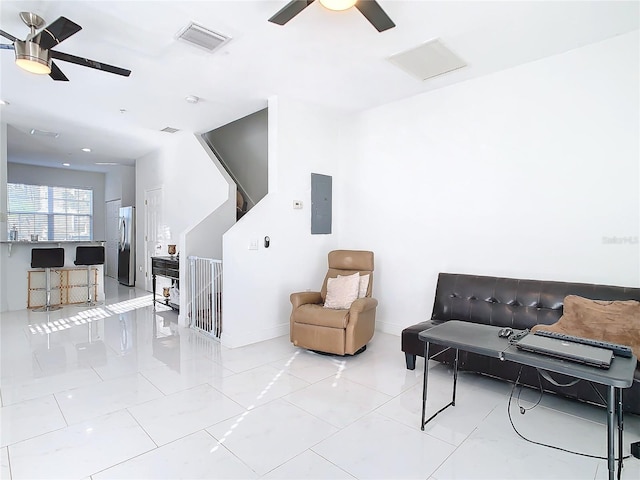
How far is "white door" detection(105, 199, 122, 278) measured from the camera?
9.14 m

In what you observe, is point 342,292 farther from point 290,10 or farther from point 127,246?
point 127,246

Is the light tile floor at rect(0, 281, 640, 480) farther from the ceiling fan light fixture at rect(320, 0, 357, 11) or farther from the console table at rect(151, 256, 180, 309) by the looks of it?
the ceiling fan light fixture at rect(320, 0, 357, 11)

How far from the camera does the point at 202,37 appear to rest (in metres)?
2.83

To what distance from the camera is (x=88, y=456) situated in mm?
1977

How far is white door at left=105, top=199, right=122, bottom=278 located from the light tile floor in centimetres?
590

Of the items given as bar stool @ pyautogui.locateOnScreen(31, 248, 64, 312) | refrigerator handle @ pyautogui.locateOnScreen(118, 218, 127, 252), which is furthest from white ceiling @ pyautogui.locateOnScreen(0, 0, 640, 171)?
refrigerator handle @ pyautogui.locateOnScreen(118, 218, 127, 252)

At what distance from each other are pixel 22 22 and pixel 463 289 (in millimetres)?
4278

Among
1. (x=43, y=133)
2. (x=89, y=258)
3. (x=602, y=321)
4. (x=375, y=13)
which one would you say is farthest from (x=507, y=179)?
(x=43, y=133)

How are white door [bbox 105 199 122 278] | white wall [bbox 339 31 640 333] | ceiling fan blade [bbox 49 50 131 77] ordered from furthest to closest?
white door [bbox 105 199 122 278]
white wall [bbox 339 31 640 333]
ceiling fan blade [bbox 49 50 131 77]

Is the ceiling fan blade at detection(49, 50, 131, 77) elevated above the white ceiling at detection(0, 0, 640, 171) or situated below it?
below

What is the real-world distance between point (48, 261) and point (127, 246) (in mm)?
2494

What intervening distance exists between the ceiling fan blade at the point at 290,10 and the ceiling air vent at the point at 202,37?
2.93 ft

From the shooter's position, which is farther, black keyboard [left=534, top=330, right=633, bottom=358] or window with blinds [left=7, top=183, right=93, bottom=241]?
window with blinds [left=7, top=183, right=93, bottom=241]

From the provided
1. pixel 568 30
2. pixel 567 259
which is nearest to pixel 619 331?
pixel 567 259
